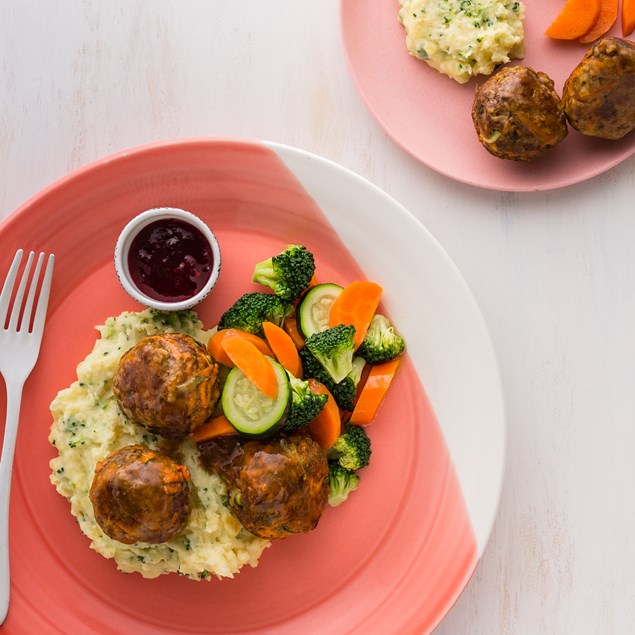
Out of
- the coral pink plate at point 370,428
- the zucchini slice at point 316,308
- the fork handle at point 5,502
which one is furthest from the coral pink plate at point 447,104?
the fork handle at point 5,502

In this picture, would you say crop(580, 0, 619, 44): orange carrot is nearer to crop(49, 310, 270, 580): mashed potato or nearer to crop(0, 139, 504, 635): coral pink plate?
crop(0, 139, 504, 635): coral pink plate

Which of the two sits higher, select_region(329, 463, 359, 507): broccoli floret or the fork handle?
select_region(329, 463, 359, 507): broccoli floret

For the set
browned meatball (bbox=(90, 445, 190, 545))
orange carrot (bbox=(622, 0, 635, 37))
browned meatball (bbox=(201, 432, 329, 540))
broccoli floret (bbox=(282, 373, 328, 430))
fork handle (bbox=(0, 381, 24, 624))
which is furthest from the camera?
orange carrot (bbox=(622, 0, 635, 37))

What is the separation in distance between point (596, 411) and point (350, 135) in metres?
2.45

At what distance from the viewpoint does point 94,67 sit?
4.79 m

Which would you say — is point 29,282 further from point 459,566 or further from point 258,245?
point 459,566

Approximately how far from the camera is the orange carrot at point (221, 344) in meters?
4.20

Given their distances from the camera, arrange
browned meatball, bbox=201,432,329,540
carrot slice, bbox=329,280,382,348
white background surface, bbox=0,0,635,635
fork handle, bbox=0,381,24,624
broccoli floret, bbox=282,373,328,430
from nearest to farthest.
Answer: browned meatball, bbox=201,432,329,540 → broccoli floret, bbox=282,373,328,430 → fork handle, bbox=0,381,24,624 → carrot slice, bbox=329,280,382,348 → white background surface, bbox=0,0,635,635

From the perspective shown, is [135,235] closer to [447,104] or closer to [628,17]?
[447,104]

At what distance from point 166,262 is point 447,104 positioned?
212 cm

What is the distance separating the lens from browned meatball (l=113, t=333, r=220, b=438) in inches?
146

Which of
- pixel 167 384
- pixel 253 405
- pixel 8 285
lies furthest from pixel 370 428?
pixel 8 285

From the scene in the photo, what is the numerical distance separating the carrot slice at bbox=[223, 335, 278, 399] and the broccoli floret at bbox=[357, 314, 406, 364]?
70 centimetres

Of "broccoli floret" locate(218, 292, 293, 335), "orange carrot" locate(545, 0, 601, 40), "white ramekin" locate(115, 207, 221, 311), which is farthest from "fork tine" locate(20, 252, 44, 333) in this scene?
"orange carrot" locate(545, 0, 601, 40)
